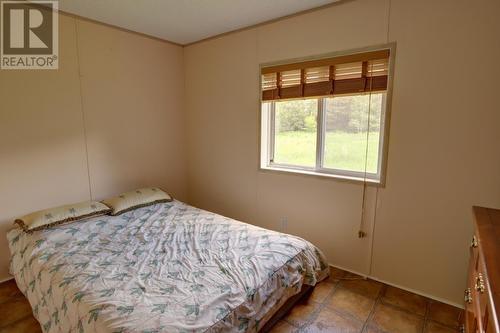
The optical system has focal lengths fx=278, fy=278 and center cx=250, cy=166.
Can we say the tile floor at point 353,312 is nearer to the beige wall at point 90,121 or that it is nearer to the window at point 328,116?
the beige wall at point 90,121

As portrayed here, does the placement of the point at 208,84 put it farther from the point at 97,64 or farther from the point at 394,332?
the point at 394,332

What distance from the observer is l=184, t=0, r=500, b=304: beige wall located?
6.19ft

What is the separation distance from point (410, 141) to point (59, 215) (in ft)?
9.65

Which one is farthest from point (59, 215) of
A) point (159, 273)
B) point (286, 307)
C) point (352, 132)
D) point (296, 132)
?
point (352, 132)

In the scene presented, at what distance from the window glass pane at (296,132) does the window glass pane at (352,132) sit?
0.15 metres

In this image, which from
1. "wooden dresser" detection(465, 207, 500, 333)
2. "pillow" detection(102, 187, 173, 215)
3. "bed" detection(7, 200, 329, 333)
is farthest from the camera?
"pillow" detection(102, 187, 173, 215)

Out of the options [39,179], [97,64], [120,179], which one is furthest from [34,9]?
[120,179]

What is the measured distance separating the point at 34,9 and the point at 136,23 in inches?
32.1

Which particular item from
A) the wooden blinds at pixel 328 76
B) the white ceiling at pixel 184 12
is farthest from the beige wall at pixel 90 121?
the wooden blinds at pixel 328 76

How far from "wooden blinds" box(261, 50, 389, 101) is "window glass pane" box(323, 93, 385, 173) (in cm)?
14

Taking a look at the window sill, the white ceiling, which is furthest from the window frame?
the white ceiling

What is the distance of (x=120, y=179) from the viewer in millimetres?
3098

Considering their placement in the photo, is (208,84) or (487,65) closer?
(487,65)

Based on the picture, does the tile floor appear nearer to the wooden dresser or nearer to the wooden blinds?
the wooden dresser
